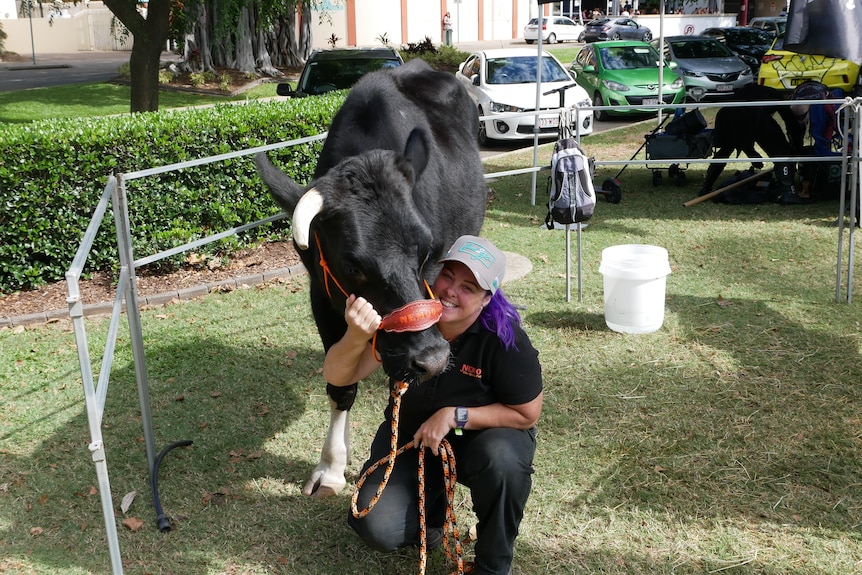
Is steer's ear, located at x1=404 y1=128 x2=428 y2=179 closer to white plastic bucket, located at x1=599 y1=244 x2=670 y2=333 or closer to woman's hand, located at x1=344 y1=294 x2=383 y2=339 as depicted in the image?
woman's hand, located at x1=344 y1=294 x2=383 y2=339

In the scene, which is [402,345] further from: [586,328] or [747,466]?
[586,328]

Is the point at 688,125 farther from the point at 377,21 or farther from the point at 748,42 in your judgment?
the point at 377,21

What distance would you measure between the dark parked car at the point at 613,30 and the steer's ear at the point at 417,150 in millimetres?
38791

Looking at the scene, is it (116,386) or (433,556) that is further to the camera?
(116,386)

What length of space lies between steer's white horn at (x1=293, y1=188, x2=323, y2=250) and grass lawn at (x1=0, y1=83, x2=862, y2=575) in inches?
56.7

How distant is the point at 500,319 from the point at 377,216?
656 millimetres

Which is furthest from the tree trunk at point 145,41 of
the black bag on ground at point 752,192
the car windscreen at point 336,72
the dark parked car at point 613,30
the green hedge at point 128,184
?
the dark parked car at point 613,30

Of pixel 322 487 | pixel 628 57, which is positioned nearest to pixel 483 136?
pixel 628 57

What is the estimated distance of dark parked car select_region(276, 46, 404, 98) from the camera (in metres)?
11.3

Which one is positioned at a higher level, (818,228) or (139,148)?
(139,148)

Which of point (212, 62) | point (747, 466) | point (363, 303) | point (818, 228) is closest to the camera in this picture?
point (363, 303)

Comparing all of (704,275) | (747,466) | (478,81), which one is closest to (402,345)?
(747,466)

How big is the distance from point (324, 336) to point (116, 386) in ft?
6.61

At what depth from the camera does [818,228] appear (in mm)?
8484
